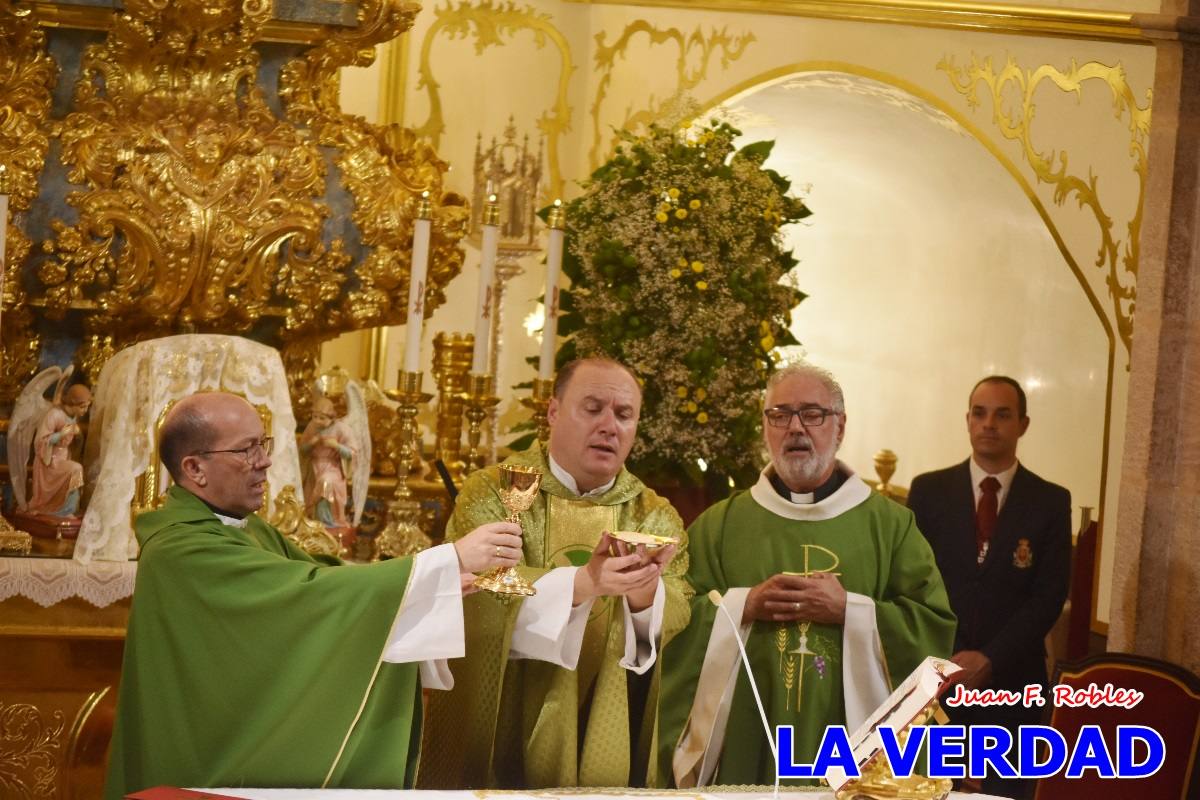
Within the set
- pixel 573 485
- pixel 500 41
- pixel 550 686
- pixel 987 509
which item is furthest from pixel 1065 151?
pixel 550 686

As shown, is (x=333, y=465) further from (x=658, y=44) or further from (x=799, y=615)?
(x=658, y=44)

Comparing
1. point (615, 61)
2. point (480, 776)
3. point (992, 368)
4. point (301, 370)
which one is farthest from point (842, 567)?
point (615, 61)

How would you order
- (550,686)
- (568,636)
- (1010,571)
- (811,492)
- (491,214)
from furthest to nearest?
(1010,571), (491,214), (811,492), (550,686), (568,636)

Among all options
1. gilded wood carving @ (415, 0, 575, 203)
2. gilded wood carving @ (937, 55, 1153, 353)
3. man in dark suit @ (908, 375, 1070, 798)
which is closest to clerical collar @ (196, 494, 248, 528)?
man in dark suit @ (908, 375, 1070, 798)

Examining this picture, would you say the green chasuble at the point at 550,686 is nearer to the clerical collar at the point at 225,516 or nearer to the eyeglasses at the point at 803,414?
the eyeglasses at the point at 803,414

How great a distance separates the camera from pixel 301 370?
6.82 meters

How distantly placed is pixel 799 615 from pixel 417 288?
5.89 feet

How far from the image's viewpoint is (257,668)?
404 centimetres

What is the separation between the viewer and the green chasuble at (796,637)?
4.99m

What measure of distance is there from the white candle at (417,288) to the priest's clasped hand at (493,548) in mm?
1857

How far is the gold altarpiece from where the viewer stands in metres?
6.20

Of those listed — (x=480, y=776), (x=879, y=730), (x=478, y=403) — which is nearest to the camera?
(x=879, y=730)

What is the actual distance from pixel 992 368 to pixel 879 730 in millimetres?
6327

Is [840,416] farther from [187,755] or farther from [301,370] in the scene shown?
[301,370]
